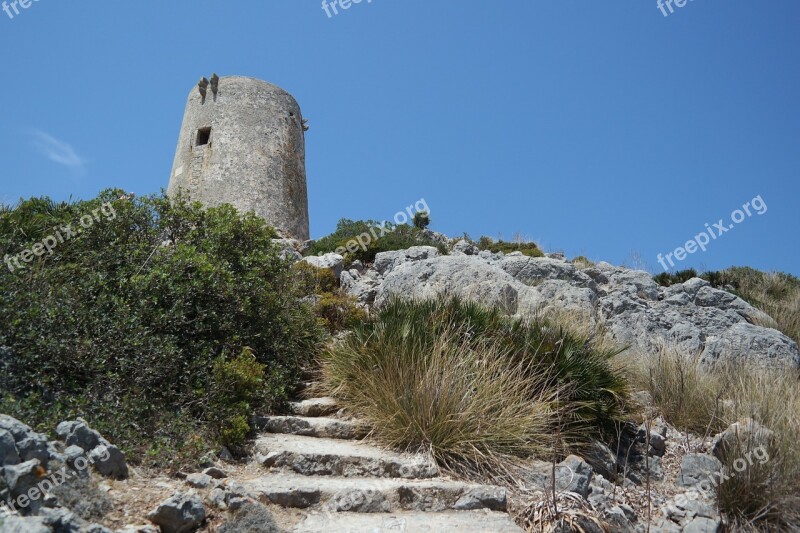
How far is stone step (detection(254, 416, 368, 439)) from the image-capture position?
18.6 ft

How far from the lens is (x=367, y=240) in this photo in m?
14.2

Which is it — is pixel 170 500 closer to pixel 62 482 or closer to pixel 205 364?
pixel 62 482

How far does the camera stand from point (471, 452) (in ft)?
16.8

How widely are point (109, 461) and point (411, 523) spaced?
7.02ft

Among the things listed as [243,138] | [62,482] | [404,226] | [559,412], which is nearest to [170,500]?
[62,482]

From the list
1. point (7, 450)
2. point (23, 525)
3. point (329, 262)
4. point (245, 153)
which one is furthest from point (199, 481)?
point (245, 153)

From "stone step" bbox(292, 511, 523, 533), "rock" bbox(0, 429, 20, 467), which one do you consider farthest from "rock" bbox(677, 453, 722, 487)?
"rock" bbox(0, 429, 20, 467)

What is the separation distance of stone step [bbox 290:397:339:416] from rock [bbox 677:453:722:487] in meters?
3.51

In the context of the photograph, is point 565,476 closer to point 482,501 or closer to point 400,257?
point 482,501

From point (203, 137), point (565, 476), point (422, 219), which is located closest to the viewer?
point (565, 476)

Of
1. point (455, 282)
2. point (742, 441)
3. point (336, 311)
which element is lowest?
point (742, 441)

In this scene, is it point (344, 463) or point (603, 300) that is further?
point (603, 300)

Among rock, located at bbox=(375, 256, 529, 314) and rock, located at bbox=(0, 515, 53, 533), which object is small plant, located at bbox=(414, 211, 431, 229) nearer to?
rock, located at bbox=(375, 256, 529, 314)

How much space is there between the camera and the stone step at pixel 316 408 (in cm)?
618
